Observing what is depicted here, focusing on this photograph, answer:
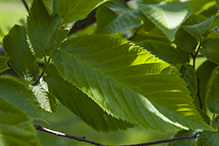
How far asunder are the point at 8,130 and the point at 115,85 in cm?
15

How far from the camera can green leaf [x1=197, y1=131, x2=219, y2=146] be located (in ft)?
1.34

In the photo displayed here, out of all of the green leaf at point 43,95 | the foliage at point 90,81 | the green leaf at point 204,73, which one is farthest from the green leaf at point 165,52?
the green leaf at point 43,95

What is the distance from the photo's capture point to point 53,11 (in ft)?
1.25

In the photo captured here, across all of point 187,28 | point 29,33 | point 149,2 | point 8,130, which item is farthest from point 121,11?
point 8,130

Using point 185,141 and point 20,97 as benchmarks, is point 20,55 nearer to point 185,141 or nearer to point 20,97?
point 20,97

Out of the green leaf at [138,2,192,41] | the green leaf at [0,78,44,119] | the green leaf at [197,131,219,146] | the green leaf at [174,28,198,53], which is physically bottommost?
the green leaf at [197,131,219,146]

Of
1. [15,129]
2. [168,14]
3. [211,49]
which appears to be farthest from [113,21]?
[15,129]

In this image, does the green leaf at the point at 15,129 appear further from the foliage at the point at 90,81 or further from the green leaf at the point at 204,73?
the green leaf at the point at 204,73

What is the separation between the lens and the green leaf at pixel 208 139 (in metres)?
0.41

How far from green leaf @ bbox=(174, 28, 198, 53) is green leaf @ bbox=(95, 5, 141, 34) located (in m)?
0.10

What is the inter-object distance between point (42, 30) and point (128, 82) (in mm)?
172

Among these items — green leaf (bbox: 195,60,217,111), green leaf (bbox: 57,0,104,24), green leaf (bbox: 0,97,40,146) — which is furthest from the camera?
green leaf (bbox: 195,60,217,111)

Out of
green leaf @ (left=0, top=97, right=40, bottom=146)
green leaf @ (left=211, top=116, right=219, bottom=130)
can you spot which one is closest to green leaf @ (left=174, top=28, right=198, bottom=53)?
green leaf @ (left=211, top=116, right=219, bottom=130)

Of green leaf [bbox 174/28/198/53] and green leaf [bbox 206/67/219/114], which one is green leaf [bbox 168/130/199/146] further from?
green leaf [bbox 174/28/198/53]
